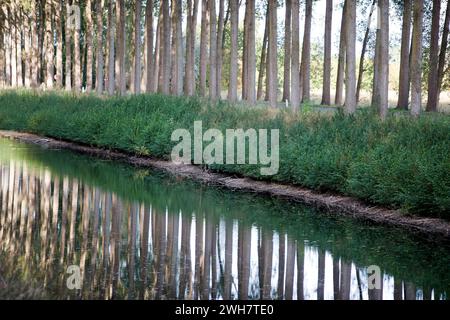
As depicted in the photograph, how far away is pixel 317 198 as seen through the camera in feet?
59.2

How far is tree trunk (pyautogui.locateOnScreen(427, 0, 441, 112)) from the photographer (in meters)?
32.1

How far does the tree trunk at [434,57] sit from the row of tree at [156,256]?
1944 centimetres

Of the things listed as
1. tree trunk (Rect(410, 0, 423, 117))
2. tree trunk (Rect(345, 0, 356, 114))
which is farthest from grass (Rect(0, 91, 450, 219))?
tree trunk (Rect(410, 0, 423, 117))

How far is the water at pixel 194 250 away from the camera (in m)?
9.45

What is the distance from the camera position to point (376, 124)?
19.4 metres

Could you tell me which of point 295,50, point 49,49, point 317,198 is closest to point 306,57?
point 295,50

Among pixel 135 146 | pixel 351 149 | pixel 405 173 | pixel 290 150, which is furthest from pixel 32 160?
pixel 405 173

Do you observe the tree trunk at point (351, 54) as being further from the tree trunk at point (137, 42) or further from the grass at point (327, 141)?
the tree trunk at point (137, 42)

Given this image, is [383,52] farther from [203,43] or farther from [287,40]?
[203,43]

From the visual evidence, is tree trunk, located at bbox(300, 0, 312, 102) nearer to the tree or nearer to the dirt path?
the tree

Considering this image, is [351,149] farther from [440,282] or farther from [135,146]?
[135,146]

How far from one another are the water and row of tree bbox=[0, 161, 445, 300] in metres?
0.02

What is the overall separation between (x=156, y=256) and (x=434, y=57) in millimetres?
24035

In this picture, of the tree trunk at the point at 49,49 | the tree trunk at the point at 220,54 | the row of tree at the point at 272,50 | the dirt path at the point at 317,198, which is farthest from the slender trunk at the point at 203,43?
the tree trunk at the point at 49,49
